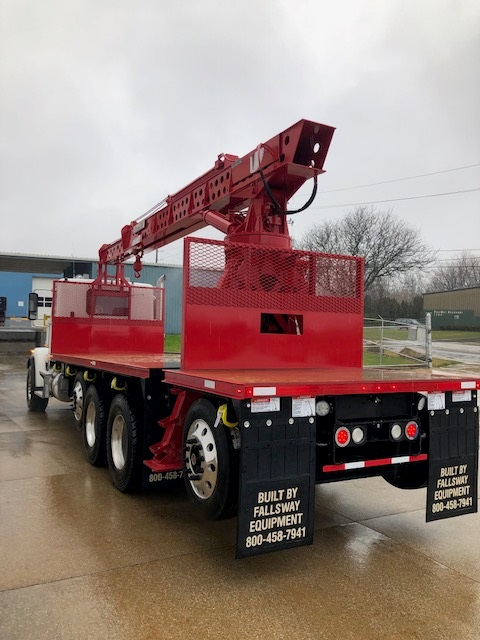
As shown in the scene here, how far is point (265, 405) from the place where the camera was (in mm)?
3602

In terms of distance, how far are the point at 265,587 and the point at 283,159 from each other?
3630 mm

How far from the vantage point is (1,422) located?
9695 millimetres

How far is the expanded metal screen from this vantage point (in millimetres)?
4918

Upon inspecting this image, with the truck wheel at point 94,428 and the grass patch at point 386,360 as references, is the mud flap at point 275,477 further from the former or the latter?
the grass patch at point 386,360

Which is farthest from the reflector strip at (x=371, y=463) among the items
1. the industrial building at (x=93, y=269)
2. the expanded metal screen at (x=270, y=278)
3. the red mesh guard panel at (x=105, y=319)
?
the industrial building at (x=93, y=269)

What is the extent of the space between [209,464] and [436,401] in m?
1.84

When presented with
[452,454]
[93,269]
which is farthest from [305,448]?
[93,269]

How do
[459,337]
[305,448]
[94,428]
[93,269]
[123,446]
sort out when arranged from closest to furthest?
1. [305,448]
2. [123,446]
3. [94,428]
4. [93,269]
5. [459,337]

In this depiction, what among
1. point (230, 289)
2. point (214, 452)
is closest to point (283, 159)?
point (230, 289)

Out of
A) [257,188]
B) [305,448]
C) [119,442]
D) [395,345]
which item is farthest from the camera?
[395,345]

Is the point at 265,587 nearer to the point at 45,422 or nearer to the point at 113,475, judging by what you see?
the point at 113,475

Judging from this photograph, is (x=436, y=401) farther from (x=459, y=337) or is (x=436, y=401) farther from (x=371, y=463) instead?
(x=459, y=337)

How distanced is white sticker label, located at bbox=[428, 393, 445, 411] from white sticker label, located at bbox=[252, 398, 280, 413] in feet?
4.60

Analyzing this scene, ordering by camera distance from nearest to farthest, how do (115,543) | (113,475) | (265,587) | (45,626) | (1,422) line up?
(45,626)
(265,587)
(115,543)
(113,475)
(1,422)
